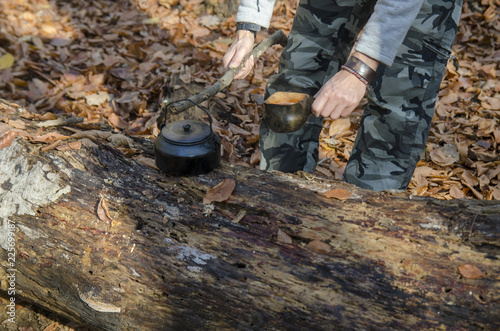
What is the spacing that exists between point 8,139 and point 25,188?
43cm

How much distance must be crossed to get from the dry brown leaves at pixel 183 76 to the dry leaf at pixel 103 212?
153 centimetres

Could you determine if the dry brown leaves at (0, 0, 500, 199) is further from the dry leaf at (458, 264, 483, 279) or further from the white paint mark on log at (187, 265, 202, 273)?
the white paint mark on log at (187, 265, 202, 273)

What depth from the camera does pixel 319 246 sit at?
194cm

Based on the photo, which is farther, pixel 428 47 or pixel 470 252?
pixel 428 47

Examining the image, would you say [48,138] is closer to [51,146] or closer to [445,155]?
[51,146]

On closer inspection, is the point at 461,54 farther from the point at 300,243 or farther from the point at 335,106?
the point at 300,243

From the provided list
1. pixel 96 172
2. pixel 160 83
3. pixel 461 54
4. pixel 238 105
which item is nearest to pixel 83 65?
pixel 160 83

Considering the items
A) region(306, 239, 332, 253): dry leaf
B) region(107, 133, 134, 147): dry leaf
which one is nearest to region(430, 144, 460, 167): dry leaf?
region(306, 239, 332, 253): dry leaf

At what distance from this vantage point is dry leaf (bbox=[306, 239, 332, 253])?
1.93 metres

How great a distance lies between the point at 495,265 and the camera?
1.77 m

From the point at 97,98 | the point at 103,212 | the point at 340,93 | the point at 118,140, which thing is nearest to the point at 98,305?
the point at 103,212

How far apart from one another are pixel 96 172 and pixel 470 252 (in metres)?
1.98

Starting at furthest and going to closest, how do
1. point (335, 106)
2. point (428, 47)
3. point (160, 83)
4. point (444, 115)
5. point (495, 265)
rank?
point (160, 83) < point (444, 115) < point (428, 47) < point (335, 106) < point (495, 265)

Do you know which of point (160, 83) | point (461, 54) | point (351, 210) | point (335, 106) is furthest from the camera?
point (461, 54)
